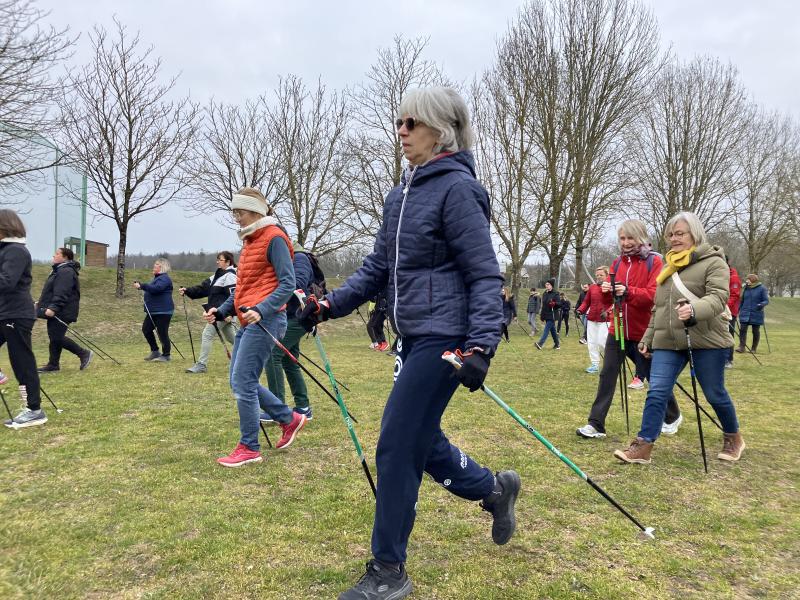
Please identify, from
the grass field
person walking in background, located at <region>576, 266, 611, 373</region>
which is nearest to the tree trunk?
the grass field

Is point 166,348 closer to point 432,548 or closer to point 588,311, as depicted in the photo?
point 588,311

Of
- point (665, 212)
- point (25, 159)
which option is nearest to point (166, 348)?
point (25, 159)

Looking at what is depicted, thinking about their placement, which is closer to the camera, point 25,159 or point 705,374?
point 705,374

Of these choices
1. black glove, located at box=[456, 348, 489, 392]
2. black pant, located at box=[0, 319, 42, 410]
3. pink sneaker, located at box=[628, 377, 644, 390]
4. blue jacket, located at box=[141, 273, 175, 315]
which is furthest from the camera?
blue jacket, located at box=[141, 273, 175, 315]

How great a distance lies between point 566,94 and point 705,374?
20.1m

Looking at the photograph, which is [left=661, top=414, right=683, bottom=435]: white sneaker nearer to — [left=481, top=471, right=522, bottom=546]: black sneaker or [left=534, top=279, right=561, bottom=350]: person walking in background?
[left=481, top=471, right=522, bottom=546]: black sneaker

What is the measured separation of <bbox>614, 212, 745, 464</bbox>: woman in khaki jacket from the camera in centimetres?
443

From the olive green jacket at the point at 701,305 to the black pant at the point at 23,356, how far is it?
20.0ft

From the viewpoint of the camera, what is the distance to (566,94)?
21.9 metres

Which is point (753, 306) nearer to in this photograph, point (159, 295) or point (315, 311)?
point (159, 295)

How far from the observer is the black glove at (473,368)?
2.21 meters

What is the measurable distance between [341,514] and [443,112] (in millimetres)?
2538

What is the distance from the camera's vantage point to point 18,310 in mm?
5414

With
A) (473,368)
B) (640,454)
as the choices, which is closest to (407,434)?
(473,368)
